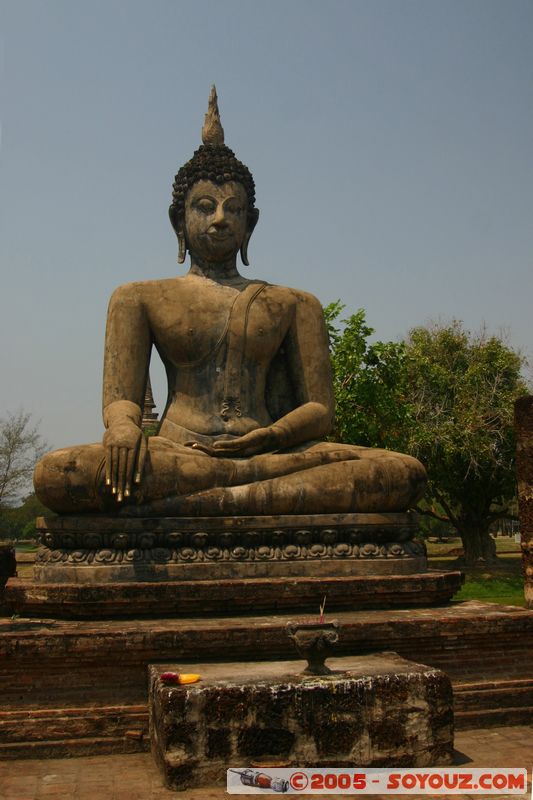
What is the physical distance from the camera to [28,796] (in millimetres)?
5387

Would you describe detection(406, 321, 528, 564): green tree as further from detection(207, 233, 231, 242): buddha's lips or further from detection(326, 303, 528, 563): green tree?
detection(207, 233, 231, 242): buddha's lips

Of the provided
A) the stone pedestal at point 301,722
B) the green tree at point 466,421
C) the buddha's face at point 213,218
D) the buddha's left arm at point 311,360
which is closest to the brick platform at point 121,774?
the stone pedestal at point 301,722

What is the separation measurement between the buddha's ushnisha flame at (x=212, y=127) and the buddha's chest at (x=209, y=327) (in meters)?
1.80

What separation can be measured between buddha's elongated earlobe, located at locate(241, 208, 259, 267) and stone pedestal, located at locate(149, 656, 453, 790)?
5194 millimetres

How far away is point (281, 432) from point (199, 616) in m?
2.04

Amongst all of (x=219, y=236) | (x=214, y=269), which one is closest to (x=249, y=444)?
(x=214, y=269)

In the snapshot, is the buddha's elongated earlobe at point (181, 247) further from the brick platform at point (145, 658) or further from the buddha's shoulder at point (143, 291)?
the brick platform at point (145, 658)

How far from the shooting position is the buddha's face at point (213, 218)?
31.0 ft

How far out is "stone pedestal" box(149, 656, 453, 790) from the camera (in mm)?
5348

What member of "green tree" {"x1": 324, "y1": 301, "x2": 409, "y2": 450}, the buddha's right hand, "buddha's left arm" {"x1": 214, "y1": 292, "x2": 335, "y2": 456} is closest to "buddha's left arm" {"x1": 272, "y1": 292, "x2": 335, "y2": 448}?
"buddha's left arm" {"x1": 214, "y1": 292, "x2": 335, "y2": 456}

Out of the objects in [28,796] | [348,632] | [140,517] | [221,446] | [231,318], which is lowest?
[28,796]

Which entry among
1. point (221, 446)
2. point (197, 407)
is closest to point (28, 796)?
point (221, 446)

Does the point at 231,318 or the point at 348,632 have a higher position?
the point at 231,318

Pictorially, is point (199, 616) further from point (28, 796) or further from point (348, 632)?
point (28, 796)
